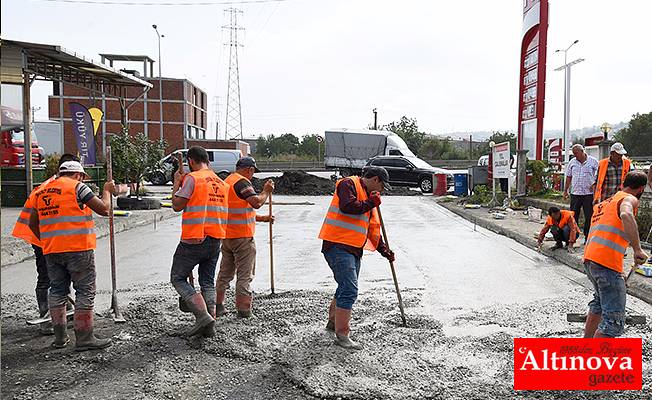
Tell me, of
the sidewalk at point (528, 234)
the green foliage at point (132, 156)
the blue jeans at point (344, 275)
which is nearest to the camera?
the blue jeans at point (344, 275)

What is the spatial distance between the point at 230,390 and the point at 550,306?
417 cm

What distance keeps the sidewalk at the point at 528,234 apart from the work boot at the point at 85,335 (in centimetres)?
612

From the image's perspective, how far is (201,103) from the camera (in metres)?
65.8

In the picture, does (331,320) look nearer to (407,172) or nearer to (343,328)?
(343,328)

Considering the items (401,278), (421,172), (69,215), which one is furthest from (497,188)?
(69,215)

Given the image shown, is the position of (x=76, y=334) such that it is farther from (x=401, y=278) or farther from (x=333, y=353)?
(x=401, y=278)

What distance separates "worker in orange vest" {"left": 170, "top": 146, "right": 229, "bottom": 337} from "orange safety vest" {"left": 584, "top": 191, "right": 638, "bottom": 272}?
336cm

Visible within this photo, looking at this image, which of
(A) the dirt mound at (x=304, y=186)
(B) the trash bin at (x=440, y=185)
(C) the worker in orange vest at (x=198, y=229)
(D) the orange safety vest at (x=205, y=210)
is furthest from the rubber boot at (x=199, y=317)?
(B) the trash bin at (x=440, y=185)

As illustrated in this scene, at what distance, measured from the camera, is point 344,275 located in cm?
564

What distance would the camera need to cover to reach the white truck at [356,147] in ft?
124

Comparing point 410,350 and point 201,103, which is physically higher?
point 201,103

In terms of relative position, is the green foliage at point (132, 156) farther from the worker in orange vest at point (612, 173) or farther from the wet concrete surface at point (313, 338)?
the worker in orange vest at point (612, 173)

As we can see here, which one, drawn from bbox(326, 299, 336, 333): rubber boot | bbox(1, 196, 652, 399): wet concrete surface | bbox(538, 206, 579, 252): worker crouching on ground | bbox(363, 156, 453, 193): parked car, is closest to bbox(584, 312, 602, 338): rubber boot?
bbox(1, 196, 652, 399): wet concrete surface

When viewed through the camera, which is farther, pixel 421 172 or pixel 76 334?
pixel 421 172
